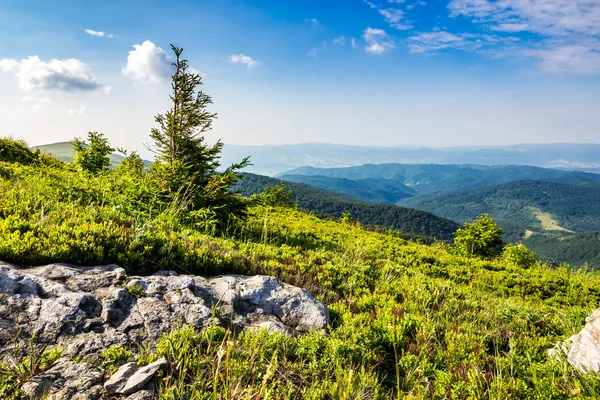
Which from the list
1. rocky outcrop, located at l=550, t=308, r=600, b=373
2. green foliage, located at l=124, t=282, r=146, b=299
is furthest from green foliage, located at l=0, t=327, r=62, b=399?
rocky outcrop, located at l=550, t=308, r=600, b=373

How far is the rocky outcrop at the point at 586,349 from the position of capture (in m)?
3.54

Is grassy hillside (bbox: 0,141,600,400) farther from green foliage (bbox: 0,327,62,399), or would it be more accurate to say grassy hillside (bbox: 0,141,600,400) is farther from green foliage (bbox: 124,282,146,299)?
green foliage (bbox: 124,282,146,299)

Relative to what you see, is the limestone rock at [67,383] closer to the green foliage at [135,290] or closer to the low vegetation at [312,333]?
the low vegetation at [312,333]

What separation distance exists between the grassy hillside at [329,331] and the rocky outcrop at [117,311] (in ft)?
1.12

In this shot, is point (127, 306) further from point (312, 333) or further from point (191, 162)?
point (191, 162)

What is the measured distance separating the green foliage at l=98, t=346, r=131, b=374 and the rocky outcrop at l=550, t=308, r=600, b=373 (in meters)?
4.94

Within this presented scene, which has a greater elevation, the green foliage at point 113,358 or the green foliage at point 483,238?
the green foliage at point 113,358

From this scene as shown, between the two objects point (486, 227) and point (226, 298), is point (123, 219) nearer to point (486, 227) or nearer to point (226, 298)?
point (226, 298)

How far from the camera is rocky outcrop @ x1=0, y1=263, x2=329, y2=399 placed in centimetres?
280

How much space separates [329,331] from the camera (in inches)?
167

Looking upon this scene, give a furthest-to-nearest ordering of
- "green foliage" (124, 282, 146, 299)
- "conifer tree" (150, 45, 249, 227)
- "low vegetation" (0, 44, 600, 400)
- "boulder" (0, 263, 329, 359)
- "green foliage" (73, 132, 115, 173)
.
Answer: "green foliage" (73, 132, 115, 173) → "conifer tree" (150, 45, 249, 227) → "green foliage" (124, 282, 146, 299) → "boulder" (0, 263, 329, 359) → "low vegetation" (0, 44, 600, 400)

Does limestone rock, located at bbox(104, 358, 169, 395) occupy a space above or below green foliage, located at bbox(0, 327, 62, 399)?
below

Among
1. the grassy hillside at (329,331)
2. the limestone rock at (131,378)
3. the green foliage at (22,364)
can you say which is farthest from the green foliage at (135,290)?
the limestone rock at (131,378)

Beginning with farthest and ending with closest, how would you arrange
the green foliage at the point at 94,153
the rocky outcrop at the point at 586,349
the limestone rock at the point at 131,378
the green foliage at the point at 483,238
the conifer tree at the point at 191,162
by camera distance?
1. the green foliage at the point at 483,238
2. the green foliage at the point at 94,153
3. the conifer tree at the point at 191,162
4. the rocky outcrop at the point at 586,349
5. the limestone rock at the point at 131,378
